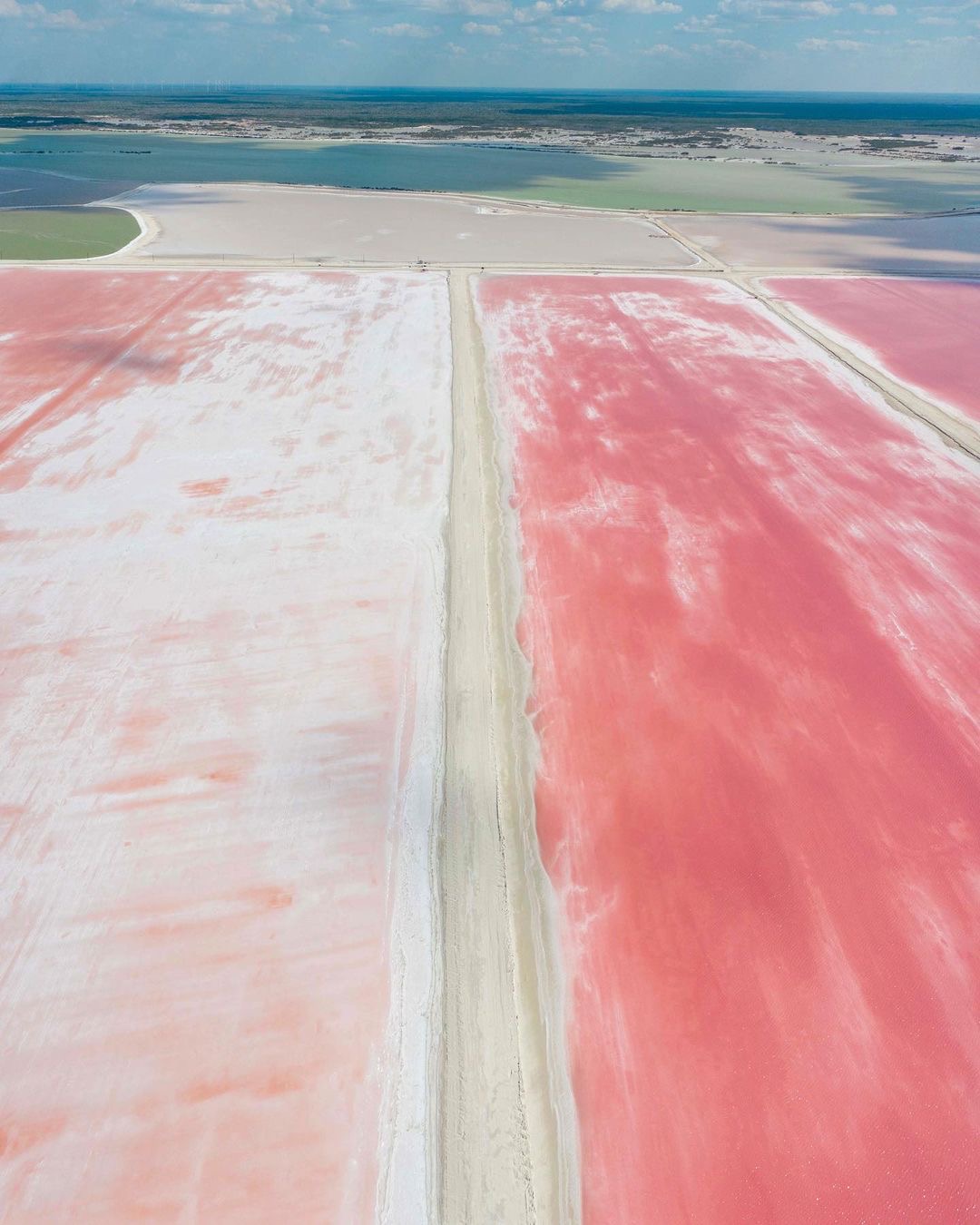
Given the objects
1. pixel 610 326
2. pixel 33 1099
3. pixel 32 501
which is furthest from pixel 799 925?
pixel 610 326

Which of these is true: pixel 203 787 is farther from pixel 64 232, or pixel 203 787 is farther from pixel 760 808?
pixel 64 232

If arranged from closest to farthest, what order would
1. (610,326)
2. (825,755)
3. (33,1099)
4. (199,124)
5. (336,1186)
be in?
(336,1186), (33,1099), (825,755), (610,326), (199,124)

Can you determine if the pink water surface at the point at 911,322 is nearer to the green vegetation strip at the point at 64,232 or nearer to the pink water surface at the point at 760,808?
→ the pink water surface at the point at 760,808

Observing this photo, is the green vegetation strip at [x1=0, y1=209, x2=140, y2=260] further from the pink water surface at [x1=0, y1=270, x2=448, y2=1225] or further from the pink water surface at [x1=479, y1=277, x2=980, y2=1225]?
the pink water surface at [x1=479, y1=277, x2=980, y2=1225]

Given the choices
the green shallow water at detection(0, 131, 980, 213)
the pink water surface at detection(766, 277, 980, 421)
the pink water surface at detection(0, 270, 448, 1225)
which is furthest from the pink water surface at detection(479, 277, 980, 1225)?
the green shallow water at detection(0, 131, 980, 213)

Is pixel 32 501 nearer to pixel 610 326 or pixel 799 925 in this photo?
pixel 799 925

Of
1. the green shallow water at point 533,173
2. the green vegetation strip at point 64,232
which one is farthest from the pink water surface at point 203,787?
the green shallow water at point 533,173

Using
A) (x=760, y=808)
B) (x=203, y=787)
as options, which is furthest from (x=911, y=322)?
(x=203, y=787)
